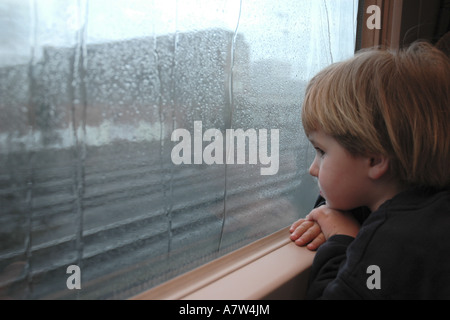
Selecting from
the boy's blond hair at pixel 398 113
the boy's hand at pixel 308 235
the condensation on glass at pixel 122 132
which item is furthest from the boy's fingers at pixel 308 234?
the boy's blond hair at pixel 398 113

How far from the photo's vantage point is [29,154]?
0.57 meters

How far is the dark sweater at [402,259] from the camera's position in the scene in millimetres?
653

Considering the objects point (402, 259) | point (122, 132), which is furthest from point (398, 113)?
point (122, 132)

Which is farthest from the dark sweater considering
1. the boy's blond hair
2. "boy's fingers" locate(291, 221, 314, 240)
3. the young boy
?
"boy's fingers" locate(291, 221, 314, 240)

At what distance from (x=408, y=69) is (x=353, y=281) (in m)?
0.53

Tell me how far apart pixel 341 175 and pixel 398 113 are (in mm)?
205

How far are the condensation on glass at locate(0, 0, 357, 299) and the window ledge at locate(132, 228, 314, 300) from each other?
48mm

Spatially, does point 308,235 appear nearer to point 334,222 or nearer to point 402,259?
point 334,222

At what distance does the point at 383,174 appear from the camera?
0.82m

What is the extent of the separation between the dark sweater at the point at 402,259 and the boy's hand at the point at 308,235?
0.54ft

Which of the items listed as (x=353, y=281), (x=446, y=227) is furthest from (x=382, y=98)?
(x=353, y=281)

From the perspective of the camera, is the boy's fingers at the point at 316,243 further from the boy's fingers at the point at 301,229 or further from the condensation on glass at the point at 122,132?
the condensation on glass at the point at 122,132

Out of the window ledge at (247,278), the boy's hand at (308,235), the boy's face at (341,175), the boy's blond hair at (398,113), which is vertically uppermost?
the boy's blond hair at (398,113)
